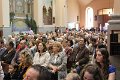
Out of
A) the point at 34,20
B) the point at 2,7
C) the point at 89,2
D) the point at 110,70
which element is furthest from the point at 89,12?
the point at 110,70

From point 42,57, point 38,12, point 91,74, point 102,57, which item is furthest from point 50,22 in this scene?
point 91,74

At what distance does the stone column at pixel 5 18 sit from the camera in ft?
62.9

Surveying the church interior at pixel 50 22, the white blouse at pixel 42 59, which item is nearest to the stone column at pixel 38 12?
the church interior at pixel 50 22

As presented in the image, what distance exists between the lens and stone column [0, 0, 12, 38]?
19.2m

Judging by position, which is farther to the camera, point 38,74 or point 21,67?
point 21,67

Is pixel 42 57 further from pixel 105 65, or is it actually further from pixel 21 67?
pixel 105 65

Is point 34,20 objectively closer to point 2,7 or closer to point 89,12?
point 2,7

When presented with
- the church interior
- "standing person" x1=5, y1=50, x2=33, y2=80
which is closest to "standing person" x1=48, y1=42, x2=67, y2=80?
"standing person" x1=5, y1=50, x2=33, y2=80

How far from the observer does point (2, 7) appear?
63.3 ft

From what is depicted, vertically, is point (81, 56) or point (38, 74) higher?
point (38, 74)

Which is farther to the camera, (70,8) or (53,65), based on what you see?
(70,8)

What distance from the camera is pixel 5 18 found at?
770 inches

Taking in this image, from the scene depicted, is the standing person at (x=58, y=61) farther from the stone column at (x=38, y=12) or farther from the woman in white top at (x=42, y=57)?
the stone column at (x=38, y=12)

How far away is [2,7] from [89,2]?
70.0ft
